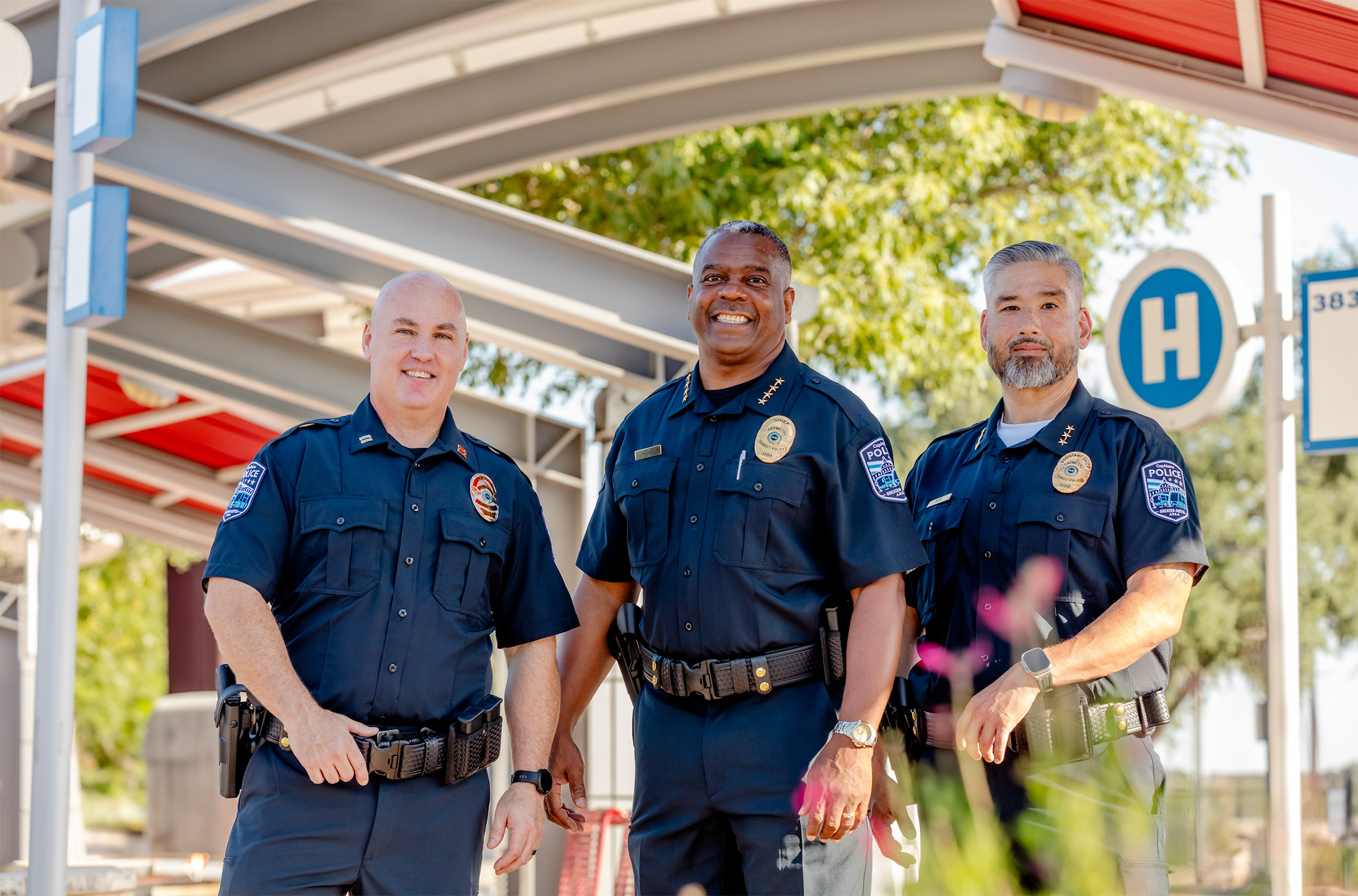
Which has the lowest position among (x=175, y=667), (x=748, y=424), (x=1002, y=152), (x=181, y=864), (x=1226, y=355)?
(x=181, y=864)

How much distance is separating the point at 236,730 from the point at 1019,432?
6.81 feet

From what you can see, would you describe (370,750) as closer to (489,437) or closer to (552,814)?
(552,814)

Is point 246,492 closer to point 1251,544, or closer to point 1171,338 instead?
point 1171,338

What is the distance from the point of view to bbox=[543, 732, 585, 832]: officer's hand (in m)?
3.57

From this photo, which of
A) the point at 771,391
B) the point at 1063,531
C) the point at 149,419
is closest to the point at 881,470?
the point at 771,391

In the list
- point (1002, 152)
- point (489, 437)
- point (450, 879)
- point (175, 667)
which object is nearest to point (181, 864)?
point (175, 667)

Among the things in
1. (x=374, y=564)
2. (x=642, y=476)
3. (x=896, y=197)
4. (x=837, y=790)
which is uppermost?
(x=896, y=197)

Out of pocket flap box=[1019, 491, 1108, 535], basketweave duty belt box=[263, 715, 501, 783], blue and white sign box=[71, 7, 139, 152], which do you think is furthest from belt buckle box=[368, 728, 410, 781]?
blue and white sign box=[71, 7, 139, 152]

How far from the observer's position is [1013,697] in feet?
10.3

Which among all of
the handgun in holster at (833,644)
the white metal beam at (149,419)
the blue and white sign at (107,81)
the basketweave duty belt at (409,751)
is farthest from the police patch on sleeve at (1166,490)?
the white metal beam at (149,419)

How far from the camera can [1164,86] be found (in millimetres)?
5543

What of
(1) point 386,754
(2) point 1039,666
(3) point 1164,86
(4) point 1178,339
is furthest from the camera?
(4) point 1178,339

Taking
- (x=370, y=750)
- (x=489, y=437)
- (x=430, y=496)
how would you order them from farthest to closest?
(x=489, y=437)
(x=430, y=496)
(x=370, y=750)

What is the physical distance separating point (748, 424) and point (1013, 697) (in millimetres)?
900
